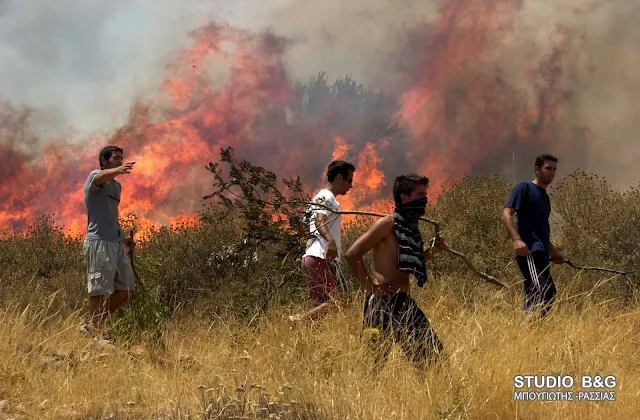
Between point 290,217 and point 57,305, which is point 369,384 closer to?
point 290,217

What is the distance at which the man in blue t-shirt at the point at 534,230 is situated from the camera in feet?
18.9

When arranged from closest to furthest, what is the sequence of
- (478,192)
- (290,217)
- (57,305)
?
(290,217) < (57,305) < (478,192)

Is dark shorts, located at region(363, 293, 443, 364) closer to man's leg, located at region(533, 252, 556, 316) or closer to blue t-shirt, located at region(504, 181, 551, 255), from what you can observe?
man's leg, located at region(533, 252, 556, 316)

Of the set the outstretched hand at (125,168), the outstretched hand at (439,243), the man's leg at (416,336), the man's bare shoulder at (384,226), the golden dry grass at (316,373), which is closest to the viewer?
the golden dry grass at (316,373)

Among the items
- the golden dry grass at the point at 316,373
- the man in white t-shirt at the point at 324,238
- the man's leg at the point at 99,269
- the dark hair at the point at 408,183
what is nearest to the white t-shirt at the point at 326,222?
the man in white t-shirt at the point at 324,238

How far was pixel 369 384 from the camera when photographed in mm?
4023

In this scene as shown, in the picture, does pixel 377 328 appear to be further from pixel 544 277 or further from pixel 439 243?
pixel 544 277

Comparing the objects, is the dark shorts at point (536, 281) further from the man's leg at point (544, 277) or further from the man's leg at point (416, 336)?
the man's leg at point (416, 336)

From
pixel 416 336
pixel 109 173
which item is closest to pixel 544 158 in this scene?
pixel 416 336

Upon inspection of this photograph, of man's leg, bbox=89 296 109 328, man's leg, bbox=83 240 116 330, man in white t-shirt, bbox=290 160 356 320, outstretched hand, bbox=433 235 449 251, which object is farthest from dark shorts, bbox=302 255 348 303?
man's leg, bbox=89 296 109 328

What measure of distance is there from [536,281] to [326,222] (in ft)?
6.01

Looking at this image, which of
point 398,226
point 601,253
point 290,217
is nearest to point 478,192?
point 601,253

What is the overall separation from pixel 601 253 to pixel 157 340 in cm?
593

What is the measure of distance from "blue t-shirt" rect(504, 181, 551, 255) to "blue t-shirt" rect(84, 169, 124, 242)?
11.0 feet
